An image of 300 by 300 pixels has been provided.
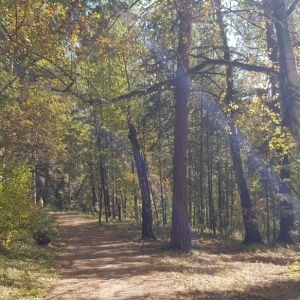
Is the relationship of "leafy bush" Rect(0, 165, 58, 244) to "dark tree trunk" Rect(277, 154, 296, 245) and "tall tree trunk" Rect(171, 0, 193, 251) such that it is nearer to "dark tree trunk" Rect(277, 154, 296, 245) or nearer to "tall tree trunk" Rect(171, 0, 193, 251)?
"tall tree trunk" Rect(171, 0, 193, 251)

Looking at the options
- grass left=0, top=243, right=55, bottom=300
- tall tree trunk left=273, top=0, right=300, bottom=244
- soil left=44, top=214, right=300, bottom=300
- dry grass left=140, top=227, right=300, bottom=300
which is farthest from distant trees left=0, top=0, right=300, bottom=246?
grass left=0, top=243, right=55, bottom=300

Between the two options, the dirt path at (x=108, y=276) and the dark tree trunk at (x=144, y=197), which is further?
the dark tree trunk at (x=144, y=197)

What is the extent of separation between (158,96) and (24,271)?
11411mm

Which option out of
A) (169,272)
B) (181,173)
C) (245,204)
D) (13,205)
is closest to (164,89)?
(181,173)

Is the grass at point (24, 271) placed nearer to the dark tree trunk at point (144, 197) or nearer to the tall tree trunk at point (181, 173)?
the tall tree trunk at point (181, 173)

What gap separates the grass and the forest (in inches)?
18.5

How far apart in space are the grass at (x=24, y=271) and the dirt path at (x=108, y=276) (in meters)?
0.34

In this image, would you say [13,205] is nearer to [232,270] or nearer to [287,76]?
[232,270]

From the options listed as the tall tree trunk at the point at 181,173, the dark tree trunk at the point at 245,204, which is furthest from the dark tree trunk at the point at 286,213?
the tall tree trunk at the point at 181,173

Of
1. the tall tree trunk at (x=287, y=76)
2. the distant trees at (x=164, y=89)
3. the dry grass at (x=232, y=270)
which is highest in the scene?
the distant trees at (x=164, y=89)

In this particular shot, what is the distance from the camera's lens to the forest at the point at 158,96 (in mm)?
7441

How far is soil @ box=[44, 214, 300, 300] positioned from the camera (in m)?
7.86

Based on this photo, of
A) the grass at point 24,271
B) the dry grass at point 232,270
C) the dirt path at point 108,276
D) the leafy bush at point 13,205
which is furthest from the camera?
the leafy bush at point 13,205

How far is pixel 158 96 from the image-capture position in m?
18.7
